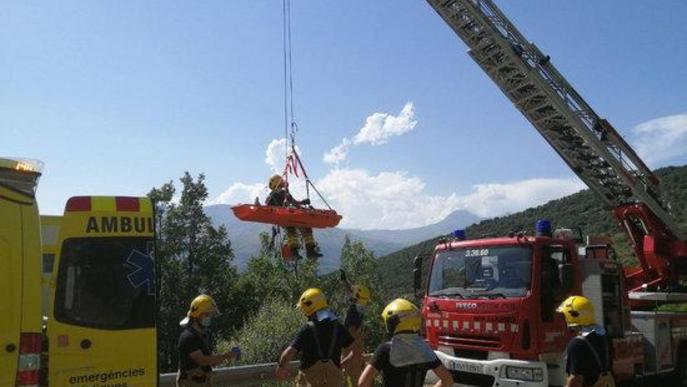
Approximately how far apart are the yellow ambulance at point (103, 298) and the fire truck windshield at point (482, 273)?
470cm

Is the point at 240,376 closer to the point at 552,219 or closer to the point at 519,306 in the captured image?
the point at 519,306

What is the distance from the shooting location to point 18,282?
13.8 ft

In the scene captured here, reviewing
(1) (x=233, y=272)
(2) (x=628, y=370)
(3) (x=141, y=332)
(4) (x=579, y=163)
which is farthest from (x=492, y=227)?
(3) (x=141, y=332)

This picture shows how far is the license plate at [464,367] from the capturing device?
27.3 ft

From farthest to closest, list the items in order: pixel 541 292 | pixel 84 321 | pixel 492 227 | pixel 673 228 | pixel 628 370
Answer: pixel 492 227
pixel 673 228
pixel 628 370
pixel 541 292
pixel 84 321

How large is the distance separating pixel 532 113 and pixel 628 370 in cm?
613

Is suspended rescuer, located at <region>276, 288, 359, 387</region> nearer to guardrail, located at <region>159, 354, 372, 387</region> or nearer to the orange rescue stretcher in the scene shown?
guardrail, located at <region>159, 354, 372, 387</region>

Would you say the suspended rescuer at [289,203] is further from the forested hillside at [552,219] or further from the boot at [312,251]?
the forested hillside at [552,219]

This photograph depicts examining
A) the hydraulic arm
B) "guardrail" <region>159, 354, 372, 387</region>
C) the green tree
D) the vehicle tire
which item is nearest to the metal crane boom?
the hydraulic arm

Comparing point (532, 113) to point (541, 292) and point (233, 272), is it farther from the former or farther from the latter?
point (233, 272)

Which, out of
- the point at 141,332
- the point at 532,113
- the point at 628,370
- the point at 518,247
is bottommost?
the point at 628,370

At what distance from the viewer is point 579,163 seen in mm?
13344

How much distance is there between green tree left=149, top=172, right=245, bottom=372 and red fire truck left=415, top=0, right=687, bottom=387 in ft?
117

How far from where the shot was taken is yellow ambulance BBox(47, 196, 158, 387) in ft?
17.9
